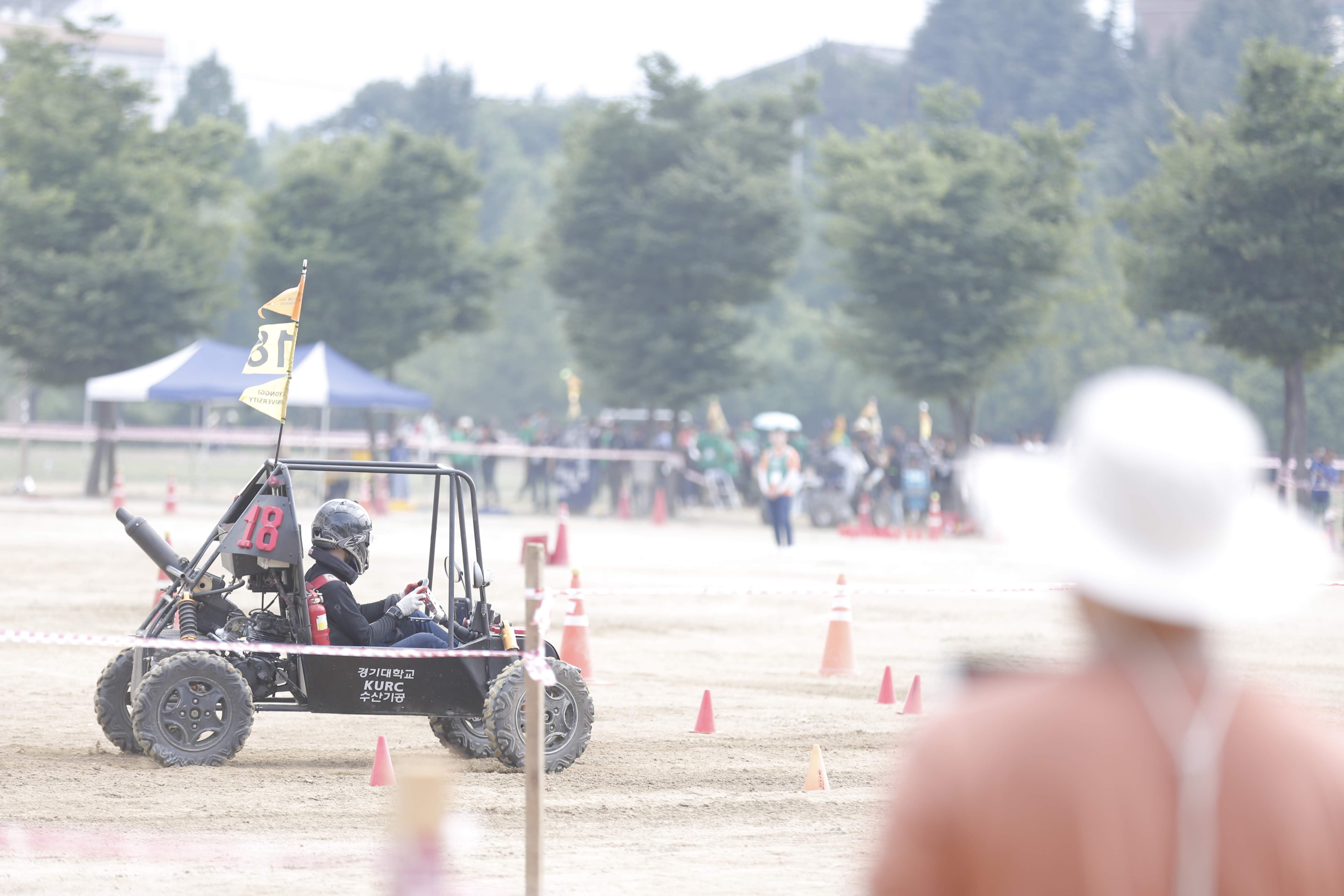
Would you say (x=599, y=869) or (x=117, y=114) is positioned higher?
(x=117, y=114)

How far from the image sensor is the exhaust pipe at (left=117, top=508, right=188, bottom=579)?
27.9ft

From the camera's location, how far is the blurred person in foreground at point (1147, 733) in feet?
6.49

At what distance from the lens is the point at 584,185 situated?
3569 cm

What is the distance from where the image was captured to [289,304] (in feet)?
28.7

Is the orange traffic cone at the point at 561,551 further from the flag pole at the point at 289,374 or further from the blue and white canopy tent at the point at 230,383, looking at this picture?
the blue and white canopy tent at the point at 230,383

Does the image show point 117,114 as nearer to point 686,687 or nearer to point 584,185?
point 584,185

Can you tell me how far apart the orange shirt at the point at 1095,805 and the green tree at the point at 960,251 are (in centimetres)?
3022

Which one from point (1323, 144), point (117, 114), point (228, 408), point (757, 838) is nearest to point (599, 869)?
point (757, 838)

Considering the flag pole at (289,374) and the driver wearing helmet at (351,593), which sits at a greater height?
the flag pole at (289,374)

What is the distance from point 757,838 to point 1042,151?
1086 inches

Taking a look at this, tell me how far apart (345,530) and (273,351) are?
107cm

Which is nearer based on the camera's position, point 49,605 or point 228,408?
point 49,605

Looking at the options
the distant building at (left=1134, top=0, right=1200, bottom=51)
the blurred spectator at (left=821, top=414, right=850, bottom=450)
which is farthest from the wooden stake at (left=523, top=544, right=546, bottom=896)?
the distant building at (left=1134, top=0, right=1200, bottom=51)

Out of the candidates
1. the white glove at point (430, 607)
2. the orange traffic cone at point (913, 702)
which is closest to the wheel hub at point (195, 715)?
the white glove at point (430, 607)
